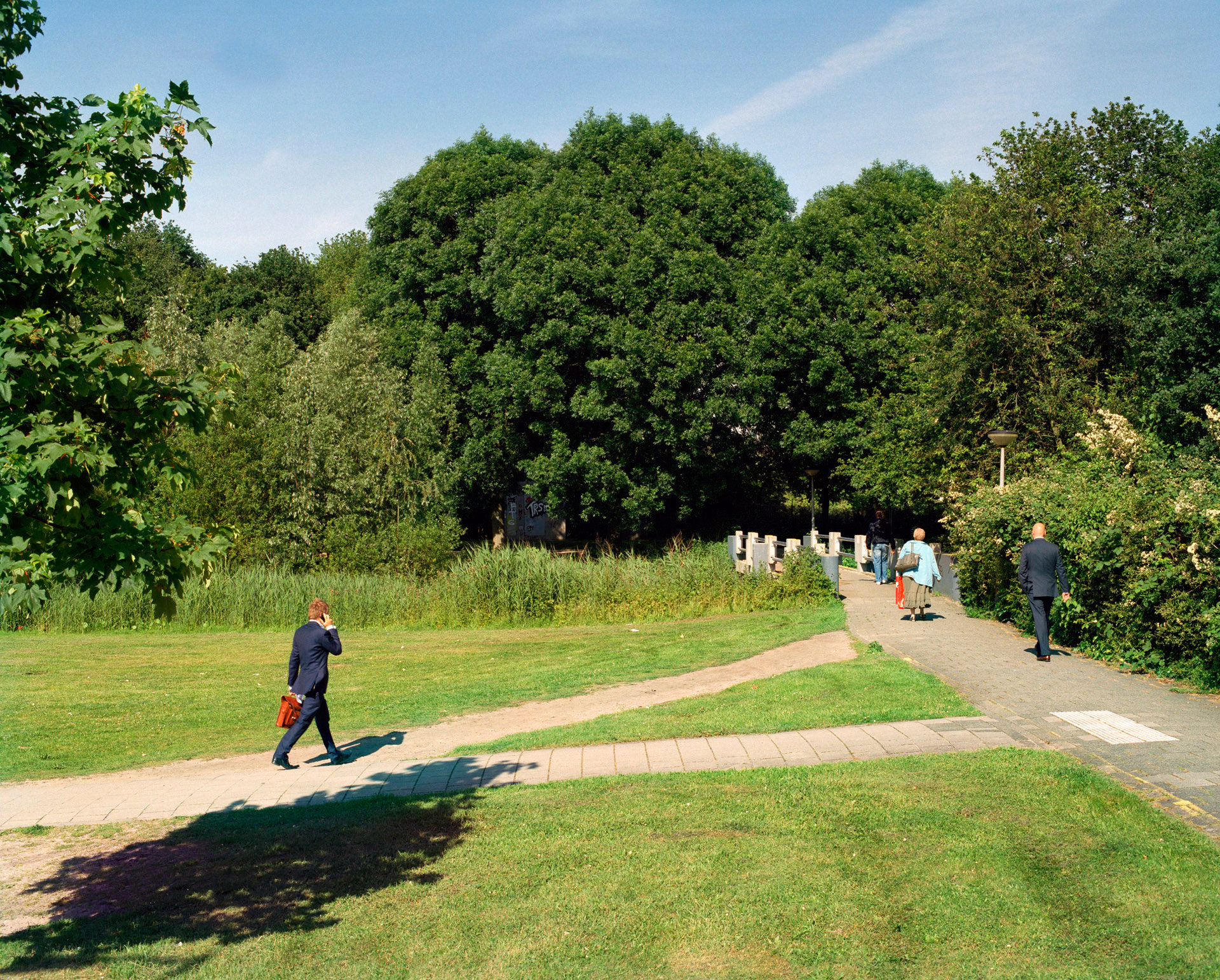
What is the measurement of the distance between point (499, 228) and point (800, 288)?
10.5 metres

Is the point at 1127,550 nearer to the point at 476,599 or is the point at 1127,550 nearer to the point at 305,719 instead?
the point at 305,719

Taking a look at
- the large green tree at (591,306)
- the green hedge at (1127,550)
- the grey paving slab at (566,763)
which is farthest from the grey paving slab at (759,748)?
the large green tree at (591,306)

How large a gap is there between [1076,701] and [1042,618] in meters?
2.53

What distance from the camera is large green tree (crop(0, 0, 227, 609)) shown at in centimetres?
456

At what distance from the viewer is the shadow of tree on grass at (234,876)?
→ 5.55 metres

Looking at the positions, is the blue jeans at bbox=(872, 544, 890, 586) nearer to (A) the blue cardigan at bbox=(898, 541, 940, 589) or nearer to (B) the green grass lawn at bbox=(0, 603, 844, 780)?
(B) the green grass lawn at bbox=(0, 603, 844, 780)

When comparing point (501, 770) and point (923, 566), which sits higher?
point (923, 566)

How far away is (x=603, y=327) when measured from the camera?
1247 inches

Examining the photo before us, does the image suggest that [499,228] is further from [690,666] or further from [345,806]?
[345,806]

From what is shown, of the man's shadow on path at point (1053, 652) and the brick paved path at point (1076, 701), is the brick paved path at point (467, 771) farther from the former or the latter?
the man's shadow on path at point (1053, 652)

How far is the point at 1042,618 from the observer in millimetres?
12336

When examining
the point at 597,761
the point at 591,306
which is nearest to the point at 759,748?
the point at 597,761

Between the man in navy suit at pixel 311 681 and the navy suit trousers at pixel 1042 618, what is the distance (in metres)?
8.57

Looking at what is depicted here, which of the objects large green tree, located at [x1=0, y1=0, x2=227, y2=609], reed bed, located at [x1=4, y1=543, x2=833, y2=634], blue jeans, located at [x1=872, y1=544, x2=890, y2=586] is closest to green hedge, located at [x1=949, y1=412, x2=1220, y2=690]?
reed bed, located at [x1=4, y1=543, x2=833, y2=634]
